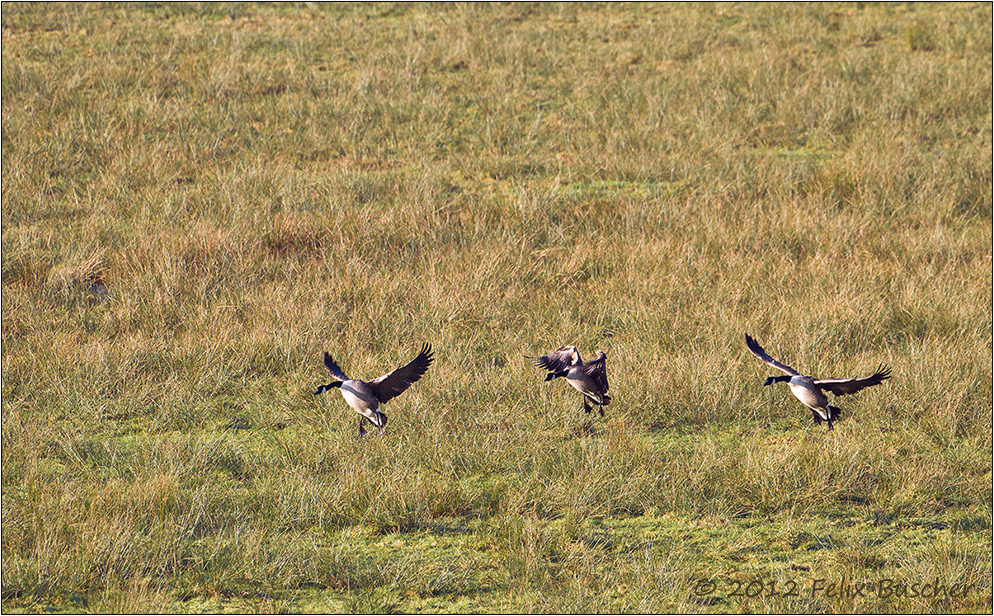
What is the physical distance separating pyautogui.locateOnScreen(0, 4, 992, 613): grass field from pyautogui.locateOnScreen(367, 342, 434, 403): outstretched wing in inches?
55.9

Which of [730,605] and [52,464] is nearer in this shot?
[730,605]

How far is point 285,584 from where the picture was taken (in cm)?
335

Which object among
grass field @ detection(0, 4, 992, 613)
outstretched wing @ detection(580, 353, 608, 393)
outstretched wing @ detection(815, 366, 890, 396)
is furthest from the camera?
grass field @ detection(0, 4, 992, 613)

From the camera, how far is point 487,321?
5305mm

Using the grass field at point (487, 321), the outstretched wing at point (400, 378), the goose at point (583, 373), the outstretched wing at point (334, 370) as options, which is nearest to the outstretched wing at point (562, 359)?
the goose at point (583, 373)

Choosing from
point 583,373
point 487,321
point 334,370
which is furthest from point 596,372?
point 487,321

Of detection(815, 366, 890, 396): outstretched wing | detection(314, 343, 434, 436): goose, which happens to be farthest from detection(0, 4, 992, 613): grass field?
detection(815, 366, 890, 396): outstretched wing

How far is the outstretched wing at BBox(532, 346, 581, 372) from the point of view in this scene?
2049 mm

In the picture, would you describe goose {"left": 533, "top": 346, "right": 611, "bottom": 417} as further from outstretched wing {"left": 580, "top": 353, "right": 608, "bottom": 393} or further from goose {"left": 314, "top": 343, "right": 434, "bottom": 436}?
goose {"left": 314, "top": 343, "right": 434, "bottom": 436}

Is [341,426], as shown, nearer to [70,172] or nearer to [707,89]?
[70,172]

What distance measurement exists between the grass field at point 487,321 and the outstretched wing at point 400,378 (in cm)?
142

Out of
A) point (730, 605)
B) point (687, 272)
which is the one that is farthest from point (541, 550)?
point (687, 272)

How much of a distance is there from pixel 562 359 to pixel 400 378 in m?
0.37

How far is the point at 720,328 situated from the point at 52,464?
3.36 metres
